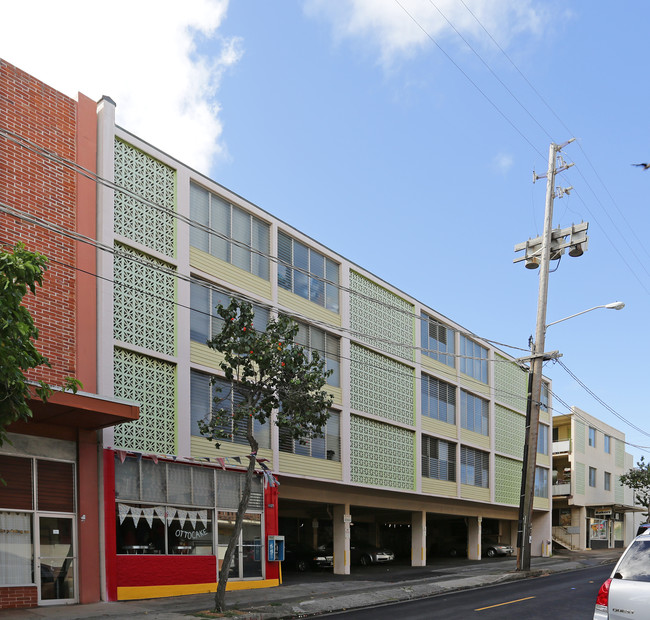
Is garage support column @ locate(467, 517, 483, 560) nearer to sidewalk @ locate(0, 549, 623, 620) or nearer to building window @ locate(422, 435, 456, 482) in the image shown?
building window @ locate(422, 435, 456, 482)

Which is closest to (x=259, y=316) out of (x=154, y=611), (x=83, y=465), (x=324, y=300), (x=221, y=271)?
(x=221, y=271)

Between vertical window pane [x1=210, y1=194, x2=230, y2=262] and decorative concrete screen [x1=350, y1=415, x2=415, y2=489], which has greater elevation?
vertical window pane [x1=210, y1=194, x2=230, y2=262]

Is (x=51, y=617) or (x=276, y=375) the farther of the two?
(x=276, y=375)

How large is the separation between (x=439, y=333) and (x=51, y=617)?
86.8 feet

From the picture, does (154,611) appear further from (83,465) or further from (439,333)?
(439,333)

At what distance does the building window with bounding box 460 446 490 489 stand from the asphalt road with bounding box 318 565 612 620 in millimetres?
14905

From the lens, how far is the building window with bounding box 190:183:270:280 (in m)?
24.3

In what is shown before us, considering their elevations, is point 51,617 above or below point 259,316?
below

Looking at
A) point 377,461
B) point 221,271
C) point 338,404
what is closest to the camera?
point 221,271

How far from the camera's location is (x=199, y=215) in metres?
24.4

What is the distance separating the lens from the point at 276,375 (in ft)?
60.3

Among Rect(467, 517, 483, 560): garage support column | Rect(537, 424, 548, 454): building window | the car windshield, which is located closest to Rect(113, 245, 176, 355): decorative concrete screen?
the car windshield

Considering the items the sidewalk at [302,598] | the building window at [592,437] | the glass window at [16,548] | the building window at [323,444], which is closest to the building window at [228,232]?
the building window at [323,444]

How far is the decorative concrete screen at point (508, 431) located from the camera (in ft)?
147
